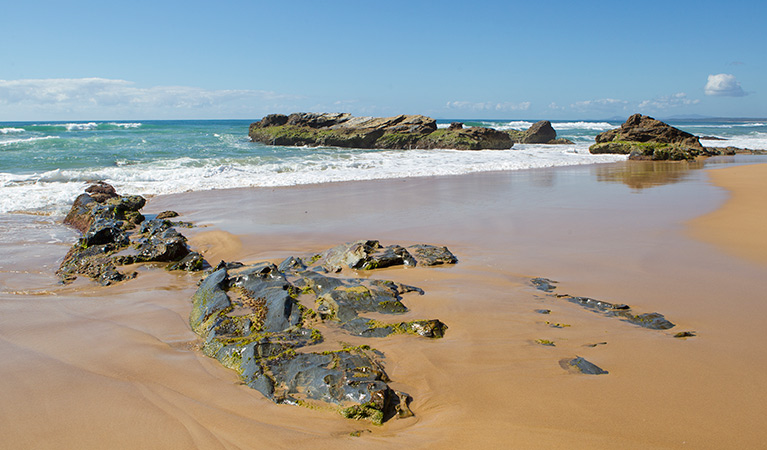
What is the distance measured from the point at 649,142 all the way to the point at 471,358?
1105 inches

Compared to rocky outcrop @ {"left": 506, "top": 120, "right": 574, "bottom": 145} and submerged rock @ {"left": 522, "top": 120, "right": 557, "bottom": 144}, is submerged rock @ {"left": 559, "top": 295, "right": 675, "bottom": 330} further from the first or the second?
submerged rock @ {"left": 522, "top": 120, "right": 557, "bottom": 144}

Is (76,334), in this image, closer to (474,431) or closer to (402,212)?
(474,431)

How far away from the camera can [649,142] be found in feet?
87.9

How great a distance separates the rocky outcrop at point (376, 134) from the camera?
101ft

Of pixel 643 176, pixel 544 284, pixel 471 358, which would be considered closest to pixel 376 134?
pixel 643 176

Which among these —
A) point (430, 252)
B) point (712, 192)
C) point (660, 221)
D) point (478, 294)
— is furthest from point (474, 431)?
point (712, 192)

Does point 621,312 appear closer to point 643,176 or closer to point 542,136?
point 643,176

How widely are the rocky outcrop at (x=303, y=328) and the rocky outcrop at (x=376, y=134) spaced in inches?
1042

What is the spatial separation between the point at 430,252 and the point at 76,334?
3.61m

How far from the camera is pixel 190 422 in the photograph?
2.49 metres

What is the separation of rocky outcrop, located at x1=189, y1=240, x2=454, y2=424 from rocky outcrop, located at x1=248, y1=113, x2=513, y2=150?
26.5 meters

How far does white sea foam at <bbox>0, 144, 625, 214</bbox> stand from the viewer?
11461 mm

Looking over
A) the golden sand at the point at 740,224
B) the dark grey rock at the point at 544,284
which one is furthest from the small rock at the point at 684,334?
the golden sand at the point at 740,224

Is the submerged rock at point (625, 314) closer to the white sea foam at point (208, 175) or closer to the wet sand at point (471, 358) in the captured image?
the wet sand at point (471, 358)
